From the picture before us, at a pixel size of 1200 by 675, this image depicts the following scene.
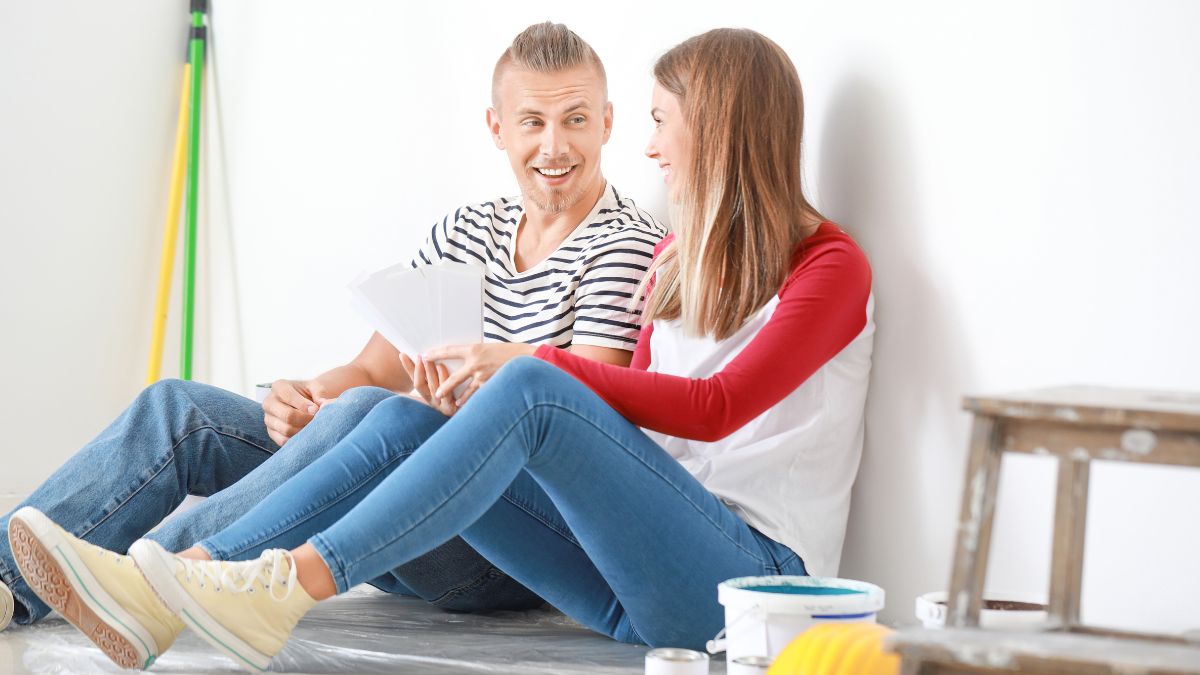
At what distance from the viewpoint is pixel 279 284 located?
333 cm

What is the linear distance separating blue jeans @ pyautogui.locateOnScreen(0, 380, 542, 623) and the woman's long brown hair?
42 centimetres

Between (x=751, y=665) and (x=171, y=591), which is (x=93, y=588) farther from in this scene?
(x=751, y=665)

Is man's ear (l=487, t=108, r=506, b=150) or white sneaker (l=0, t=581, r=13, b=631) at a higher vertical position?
man's ear (l=487, t=108, r=506, b=150)

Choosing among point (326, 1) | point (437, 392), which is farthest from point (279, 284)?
point (437, 392)

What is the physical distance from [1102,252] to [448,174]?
67.4 inches

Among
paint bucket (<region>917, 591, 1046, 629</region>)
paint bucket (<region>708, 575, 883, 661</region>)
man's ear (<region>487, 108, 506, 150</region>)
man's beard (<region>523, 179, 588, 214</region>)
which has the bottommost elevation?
paint bucket (<region>708, 575, 883, 661</region>)

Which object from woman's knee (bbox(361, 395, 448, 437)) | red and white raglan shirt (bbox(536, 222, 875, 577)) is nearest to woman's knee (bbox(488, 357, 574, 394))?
red and white raglan shirt (bbox(536, 222, 875, 577))

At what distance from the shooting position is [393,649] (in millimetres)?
1732

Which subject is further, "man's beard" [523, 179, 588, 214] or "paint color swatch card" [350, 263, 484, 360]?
"man's beard" [523, 179, 588, 214]

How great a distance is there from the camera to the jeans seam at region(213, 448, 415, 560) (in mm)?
1512

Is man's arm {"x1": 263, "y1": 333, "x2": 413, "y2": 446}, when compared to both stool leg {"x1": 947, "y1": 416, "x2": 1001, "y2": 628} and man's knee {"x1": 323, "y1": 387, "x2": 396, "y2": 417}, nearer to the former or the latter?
man's knee {"x1": 323, "y1": 387, "x2": 396, "y2": 417}

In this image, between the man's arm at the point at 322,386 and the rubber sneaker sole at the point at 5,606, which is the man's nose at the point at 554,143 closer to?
the man's arm at the point at 322,386

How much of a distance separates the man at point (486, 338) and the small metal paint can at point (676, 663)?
1.49 feet

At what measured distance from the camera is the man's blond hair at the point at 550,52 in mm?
2131
